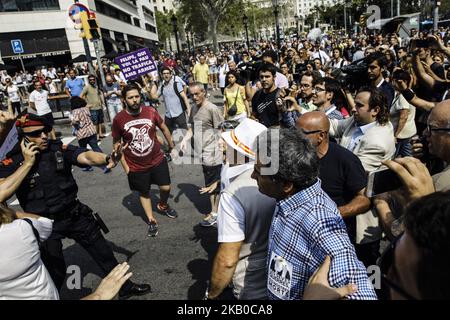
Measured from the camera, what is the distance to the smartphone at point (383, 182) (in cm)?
162

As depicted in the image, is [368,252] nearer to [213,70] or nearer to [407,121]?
[407,121]

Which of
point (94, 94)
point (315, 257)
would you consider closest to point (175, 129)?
point (94, 94)

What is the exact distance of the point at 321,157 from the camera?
2727 millimetres

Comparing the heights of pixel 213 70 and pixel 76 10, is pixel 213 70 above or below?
below

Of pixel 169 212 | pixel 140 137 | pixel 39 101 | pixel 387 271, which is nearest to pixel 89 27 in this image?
pixel 39 101

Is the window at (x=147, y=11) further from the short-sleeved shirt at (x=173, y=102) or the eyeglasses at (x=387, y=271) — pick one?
the eyeglasses at (x=387, y=271)

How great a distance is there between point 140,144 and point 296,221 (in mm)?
3321

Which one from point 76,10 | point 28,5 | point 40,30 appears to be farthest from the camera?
point 40,30

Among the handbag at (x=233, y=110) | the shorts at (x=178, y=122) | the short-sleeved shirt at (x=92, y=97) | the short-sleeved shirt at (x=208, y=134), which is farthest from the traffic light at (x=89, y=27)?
the short-sleeved shirt at (x=208, y=134)

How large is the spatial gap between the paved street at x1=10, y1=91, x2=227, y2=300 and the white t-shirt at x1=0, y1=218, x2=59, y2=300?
162 cm

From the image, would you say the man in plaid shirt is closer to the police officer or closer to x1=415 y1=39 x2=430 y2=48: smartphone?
the police officer

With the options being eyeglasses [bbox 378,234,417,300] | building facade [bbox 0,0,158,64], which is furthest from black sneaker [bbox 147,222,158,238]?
building facade [bbox 0,0,158,64]

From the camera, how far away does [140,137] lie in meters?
4.55

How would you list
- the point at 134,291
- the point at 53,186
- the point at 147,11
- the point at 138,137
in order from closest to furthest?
the point at 53,186 < the point at 134,291 < the point at 138,137 < the point at 147,11
